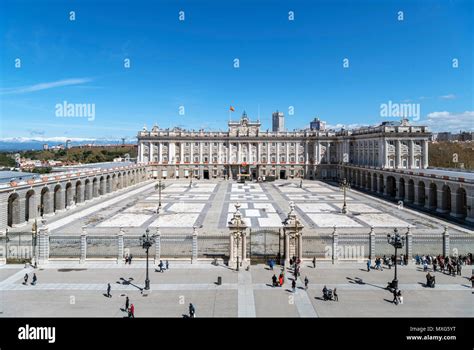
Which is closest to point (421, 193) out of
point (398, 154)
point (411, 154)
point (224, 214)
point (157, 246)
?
point (398, 154)

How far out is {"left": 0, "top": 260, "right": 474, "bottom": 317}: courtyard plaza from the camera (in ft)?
60.0

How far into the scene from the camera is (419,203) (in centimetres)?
5516

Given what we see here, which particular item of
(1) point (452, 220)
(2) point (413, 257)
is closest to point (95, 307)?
(2) point (413, 257)

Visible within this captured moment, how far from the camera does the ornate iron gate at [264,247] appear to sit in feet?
85.4

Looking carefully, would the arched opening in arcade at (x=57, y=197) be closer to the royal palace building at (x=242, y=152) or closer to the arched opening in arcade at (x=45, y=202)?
the arched opening in arcade at (x=45, y=202)

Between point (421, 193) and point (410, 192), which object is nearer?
point (421, 193)

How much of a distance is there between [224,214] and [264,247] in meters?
19.5

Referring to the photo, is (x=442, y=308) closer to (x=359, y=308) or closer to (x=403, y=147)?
(x=359, y=308)

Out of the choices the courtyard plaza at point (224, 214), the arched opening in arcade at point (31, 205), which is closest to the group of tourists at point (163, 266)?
the courtyard plaza at point (224, 214)

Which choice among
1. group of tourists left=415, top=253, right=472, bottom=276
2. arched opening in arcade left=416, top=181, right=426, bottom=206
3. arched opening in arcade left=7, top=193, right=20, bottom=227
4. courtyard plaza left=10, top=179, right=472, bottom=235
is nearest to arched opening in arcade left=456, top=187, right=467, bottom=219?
courtyard plaza left=10, top=179, right=472, bottom=235

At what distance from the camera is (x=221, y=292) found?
20766 mm

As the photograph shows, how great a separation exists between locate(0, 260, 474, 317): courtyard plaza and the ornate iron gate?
3.44 ft

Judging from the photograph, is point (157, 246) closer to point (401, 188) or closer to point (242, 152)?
point (401, 188)

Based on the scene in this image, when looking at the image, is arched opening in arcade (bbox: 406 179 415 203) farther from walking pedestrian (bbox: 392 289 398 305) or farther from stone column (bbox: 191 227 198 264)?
stone column (bbox: 191 227 198 264)
